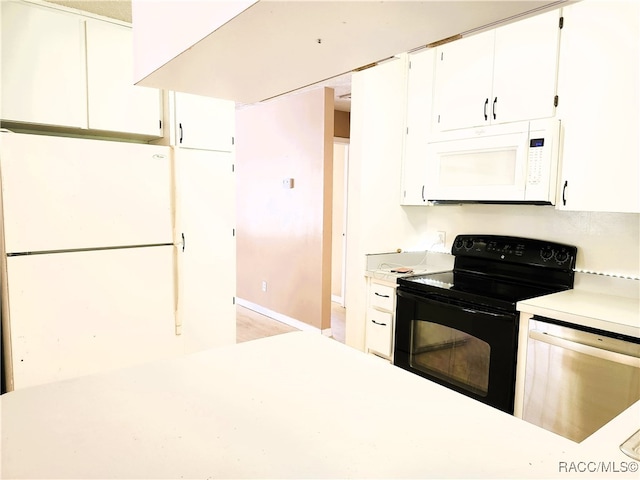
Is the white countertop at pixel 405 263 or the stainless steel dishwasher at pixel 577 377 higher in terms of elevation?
the white countertop at pixel 405 263

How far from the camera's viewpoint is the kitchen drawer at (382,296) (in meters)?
2.83

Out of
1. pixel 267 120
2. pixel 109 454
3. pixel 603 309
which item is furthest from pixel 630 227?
pixel 267 120

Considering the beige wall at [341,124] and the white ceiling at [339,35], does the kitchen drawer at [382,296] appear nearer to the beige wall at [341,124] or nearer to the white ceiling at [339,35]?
the white ceiling at [339,35]

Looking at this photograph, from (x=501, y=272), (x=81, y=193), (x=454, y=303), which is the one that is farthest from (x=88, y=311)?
(x=501, y=272)

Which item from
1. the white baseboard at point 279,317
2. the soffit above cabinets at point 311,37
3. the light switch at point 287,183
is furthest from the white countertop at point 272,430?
the light switch at point 287,183

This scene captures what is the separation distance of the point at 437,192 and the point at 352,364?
5.94 ft

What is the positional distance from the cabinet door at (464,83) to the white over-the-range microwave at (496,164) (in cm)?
8

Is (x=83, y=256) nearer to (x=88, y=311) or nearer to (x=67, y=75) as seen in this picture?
(x=88, y=311)

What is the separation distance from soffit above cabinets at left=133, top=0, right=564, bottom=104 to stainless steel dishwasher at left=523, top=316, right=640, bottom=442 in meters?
1.70

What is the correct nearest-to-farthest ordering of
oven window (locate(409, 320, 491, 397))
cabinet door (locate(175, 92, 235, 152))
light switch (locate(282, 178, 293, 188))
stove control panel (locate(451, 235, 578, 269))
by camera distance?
oven window (locate(409, 320, 491, 397)), stove control panel (locate(451, 235, 578, 269)), cabinet door (locate(175, 92, 235, 152)), light switch (locate(282, 178, 293, 188))

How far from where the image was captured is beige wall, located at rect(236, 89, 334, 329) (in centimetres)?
421

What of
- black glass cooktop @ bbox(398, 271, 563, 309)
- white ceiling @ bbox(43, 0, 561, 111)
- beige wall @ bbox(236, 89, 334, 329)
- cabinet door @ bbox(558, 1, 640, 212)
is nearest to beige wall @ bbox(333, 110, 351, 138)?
beige wall @ bbox(236, 89, 334, 329)

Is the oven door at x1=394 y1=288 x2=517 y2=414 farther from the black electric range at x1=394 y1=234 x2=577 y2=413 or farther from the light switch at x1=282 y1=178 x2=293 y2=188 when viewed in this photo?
the light switch at x1=282 y1=178 x2=293 y2=188

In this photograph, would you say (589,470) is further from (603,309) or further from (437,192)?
(437,192)
